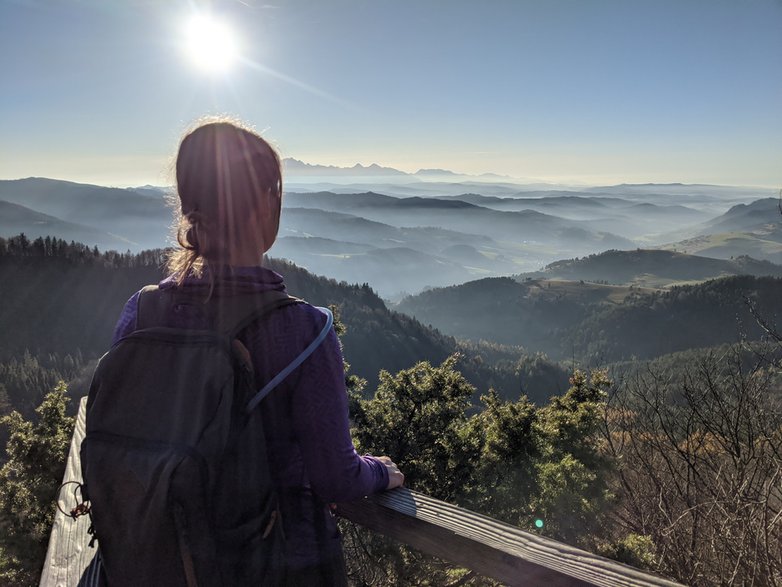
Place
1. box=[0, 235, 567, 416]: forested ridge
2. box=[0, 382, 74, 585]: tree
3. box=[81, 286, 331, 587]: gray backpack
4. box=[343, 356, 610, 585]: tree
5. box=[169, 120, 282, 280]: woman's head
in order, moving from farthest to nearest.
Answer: box=[0, 235, 567, 416]: forested ridge < box=[0, 382, 74, 585]: tree < box=[343, 356, 610, 585]: tree < box=[169, 120, 282, 280]: woman's head < box=[81, 286, 331, 587]: gray backpack

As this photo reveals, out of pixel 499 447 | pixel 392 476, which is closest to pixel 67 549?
pixel 392 476

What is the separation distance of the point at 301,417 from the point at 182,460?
15.5 inches

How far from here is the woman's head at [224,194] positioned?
71.6 inches

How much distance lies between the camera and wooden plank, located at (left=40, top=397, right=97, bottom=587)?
221 centimetres

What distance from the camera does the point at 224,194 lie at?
1.82m

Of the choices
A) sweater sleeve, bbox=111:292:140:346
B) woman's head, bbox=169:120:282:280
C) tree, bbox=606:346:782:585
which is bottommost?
tree, bbox=606:346:782:585

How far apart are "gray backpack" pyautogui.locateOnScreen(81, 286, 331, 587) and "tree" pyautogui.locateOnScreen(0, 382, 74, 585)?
12.8m

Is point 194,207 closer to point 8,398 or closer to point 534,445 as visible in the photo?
point 534,445

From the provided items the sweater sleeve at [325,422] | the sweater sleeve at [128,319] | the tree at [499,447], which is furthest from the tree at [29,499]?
the sweater sleeve at [325,422]

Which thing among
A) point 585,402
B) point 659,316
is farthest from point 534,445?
point 659,316

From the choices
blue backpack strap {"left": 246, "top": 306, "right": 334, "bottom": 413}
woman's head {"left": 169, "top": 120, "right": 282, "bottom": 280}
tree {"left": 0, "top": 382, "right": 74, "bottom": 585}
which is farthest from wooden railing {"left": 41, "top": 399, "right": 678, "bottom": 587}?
tree {"left": 0, "top": 382, "right": 74, "bottom": 585}

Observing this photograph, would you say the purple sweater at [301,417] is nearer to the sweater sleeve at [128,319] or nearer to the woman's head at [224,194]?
the sweater sleeve at [128,319]

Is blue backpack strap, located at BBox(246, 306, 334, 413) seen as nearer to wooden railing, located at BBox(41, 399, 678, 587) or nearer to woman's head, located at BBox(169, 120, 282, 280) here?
woman's head, located at BBox(169, 120, 282, 280)

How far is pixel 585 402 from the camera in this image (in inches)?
493
